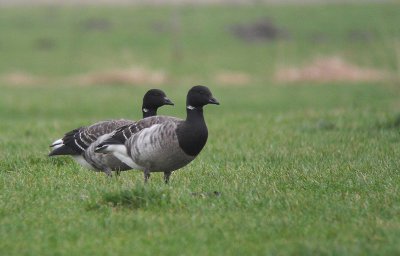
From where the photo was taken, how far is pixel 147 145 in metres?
9.16

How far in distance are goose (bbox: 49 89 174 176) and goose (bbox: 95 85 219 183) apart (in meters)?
0.45

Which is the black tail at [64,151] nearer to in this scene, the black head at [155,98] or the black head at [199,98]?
the black head at [155,98]

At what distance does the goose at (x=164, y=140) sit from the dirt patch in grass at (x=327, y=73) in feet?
112

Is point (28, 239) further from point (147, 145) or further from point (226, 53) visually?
point (226, 53)

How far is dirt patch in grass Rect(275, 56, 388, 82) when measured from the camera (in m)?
42.9

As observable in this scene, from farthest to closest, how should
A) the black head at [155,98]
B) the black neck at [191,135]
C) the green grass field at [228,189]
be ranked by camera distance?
1. the black head at [155,98]
2. the black neck at [191,135]
3. the green grass field at [228,189]

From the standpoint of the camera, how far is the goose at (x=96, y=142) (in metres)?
10.2

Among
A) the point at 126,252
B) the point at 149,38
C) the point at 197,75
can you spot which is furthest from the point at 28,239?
the point at 149,38

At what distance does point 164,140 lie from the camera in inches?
357

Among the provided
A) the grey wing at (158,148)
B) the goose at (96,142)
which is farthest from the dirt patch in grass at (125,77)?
the grey wing at (158,148)

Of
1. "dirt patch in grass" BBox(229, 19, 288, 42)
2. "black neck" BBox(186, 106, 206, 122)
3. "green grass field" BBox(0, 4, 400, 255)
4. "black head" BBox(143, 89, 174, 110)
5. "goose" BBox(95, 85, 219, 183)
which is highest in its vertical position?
"dirt patch in grass" BBox(229, 19, 288, 42)

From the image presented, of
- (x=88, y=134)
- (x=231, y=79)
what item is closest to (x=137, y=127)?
(x=88, y=134)

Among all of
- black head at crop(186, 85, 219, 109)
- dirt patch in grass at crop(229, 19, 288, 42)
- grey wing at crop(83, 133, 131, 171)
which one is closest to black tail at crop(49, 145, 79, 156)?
grey wing at crop(83, 133, 131, 171)

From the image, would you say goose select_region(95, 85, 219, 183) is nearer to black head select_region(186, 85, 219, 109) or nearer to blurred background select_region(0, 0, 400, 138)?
black head select_region(186, 85, 219, 109)
